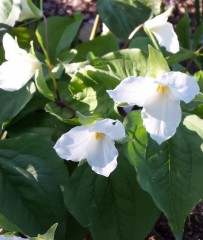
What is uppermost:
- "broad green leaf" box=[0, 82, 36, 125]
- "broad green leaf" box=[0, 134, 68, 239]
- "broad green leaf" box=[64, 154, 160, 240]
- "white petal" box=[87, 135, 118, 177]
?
"white petal" box=[87, 135, 118, 177]

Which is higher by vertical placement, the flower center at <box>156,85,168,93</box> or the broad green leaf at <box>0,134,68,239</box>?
the flower center at <box>156,85,168,93</box>

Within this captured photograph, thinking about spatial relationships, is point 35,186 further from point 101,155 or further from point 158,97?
point 158,97

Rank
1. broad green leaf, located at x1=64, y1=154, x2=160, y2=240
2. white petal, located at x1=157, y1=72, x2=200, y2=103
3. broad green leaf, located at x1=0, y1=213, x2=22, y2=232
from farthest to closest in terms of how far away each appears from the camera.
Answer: broad green leaf, located at x1=64, y1=154, x2=160, y2=240 < broad green leaf, located at x1=0, y1=213, x2=22, y2=232 < white petal, located at x1=157, y1=72, x2=200, y2=103

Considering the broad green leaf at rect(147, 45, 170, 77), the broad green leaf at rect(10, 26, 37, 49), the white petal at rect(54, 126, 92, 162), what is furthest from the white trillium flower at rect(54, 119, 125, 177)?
the broad green leaf at rect(10, 26, 37, 49)

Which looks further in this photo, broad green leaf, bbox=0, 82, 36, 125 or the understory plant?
broad green leaf, bbox=0, 82, 36, 125

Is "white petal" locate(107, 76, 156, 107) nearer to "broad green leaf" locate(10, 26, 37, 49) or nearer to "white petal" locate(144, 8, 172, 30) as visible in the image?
"white petal" locate(144, 8, 172, 30)

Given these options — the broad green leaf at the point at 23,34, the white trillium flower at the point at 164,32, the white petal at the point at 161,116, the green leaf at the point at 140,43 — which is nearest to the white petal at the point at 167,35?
the white trillium flower at the point at 164,32
